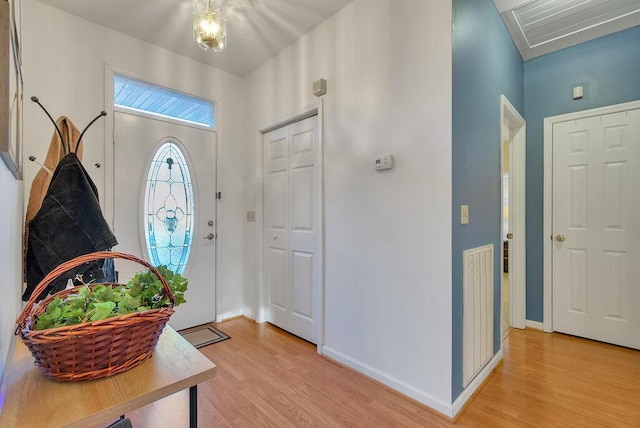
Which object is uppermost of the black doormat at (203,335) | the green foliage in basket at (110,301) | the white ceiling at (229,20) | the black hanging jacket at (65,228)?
the white ceiling at (229,20)

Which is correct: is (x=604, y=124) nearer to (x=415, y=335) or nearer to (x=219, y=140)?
(x=415, y=335)

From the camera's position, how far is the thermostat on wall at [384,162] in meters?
2.04

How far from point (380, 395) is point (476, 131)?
71.9 inches

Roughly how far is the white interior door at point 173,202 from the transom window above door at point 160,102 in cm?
10

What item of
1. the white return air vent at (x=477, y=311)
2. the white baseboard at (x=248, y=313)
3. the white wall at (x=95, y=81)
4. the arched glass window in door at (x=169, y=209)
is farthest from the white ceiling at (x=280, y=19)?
the white baseboard at (x=248, y=313)

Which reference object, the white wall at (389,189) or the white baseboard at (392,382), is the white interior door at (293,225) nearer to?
the white wall at (389,189)

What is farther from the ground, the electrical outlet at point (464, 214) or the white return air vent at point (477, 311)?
the electrical outlet at point (464, 214)

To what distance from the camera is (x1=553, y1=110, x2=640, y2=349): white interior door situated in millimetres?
2646

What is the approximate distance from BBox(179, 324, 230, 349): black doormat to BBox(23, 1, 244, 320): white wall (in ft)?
0.86

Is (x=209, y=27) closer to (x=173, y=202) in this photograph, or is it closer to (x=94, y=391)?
(x=173, y=202)

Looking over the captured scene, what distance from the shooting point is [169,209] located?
2939 millimetres

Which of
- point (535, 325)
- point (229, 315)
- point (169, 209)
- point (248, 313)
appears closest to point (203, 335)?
point (229, 315)

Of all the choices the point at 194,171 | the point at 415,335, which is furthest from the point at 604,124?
the point at 194,171

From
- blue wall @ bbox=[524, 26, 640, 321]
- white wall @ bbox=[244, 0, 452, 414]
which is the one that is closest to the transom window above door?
white wall @ bbox=[244, 0, 452, 414]
